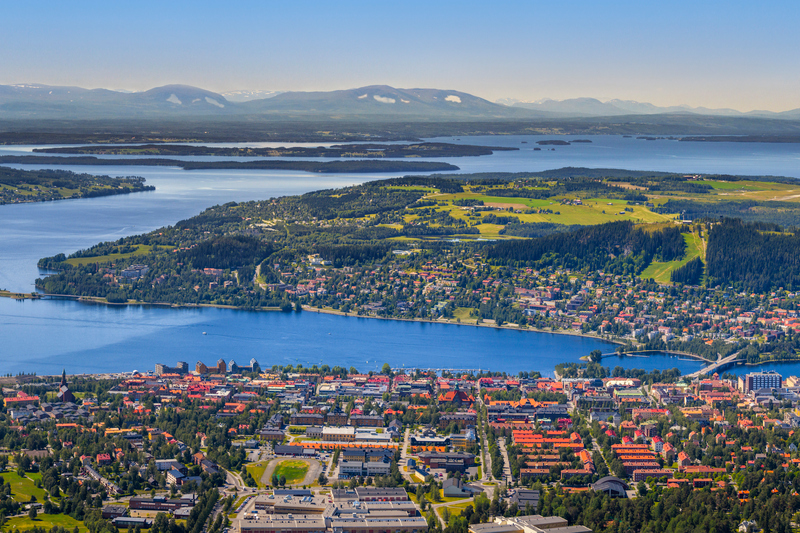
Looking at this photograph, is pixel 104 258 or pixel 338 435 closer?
pixel 338 435

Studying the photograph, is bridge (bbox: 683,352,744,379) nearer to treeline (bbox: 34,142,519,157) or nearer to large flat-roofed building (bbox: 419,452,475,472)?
large flat-roofed building (bbox: 419,452,475,472)

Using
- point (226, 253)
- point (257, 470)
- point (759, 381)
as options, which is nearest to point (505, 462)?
point (257, 470)

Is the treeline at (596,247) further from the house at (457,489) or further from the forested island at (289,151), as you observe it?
the forested island at (289,151)

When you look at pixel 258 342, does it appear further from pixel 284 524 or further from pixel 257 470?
pixel 284 524

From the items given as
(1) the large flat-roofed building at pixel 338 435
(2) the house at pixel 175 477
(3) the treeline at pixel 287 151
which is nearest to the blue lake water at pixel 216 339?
(1) the large flat-roofed building at pixel 338 435

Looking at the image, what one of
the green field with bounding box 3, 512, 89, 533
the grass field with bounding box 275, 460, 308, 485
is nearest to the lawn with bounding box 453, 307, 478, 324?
the grass field with bounding box 275, 460, 308, 485
